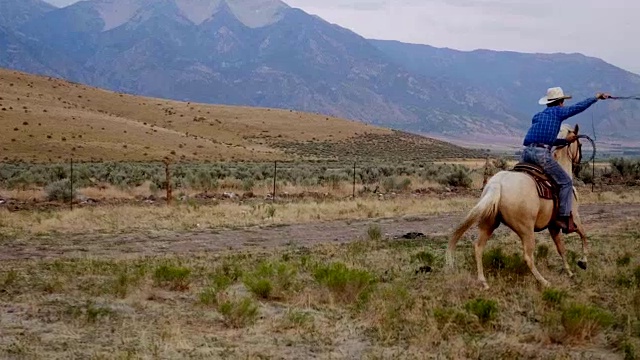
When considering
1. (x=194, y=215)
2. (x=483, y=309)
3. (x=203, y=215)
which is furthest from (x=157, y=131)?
(x=483, y=309)

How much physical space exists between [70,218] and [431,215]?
34.3ft

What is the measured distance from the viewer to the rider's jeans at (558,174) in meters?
10.6

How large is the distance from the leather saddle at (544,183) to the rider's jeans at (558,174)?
6cm

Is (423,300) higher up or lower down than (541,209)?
lower down

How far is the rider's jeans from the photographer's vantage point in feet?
34.6

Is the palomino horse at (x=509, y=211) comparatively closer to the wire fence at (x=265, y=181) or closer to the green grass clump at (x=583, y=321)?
the green grass clump at (x=583, y=321)

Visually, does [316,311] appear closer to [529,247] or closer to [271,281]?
[271,281]

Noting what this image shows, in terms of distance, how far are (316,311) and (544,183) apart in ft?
12.9

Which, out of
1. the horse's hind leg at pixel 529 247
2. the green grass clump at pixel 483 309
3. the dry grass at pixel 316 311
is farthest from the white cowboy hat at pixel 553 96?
the green grass clump at pixel 483 309

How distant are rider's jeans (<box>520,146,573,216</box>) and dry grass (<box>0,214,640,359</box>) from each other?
111 centimetres

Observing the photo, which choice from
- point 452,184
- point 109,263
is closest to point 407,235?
point 109,263

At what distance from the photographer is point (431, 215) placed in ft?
71.9

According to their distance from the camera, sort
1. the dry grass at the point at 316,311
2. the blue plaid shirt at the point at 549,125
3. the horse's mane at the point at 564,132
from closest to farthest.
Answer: the dry grass at the point at 316,311
the blue plaid shirt at the point at 549,125
the horse's mane at the point at 564,132

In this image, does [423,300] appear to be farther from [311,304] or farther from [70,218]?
[70,218]
